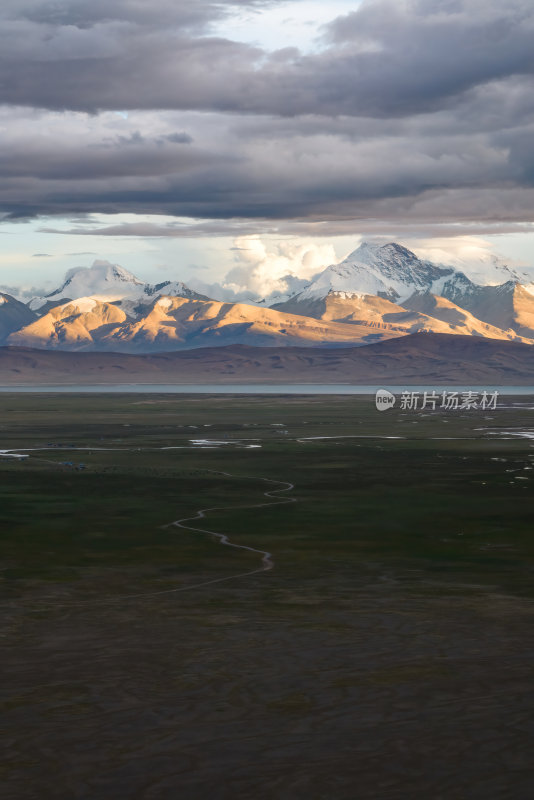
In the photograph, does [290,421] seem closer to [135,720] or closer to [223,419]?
[223,419]

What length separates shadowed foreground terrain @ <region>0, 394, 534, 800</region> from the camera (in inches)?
596

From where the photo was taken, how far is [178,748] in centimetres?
1578

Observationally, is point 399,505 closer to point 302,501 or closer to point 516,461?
point 302,501

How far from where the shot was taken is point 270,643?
870 inches

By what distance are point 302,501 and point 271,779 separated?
33832 mm

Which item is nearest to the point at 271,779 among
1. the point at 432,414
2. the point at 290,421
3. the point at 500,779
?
the point at 500,779

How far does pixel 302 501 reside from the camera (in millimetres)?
48438

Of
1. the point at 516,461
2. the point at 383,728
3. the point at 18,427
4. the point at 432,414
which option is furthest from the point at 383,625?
the point at 432,414

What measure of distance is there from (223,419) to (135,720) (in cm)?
11043

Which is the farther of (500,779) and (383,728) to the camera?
(383,728)

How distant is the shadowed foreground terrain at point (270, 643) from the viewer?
49.7 ft

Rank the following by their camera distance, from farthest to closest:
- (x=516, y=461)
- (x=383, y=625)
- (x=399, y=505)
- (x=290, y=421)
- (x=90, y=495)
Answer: (x=290, y=421), (x=516, y=461), (x=90, y=495), (x=399, y=505), (x=383, y=625)

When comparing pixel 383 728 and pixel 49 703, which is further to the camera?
pixel 49 703

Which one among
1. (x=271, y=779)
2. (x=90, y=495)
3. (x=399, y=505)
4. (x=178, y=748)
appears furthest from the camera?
(x=90, y=495)
